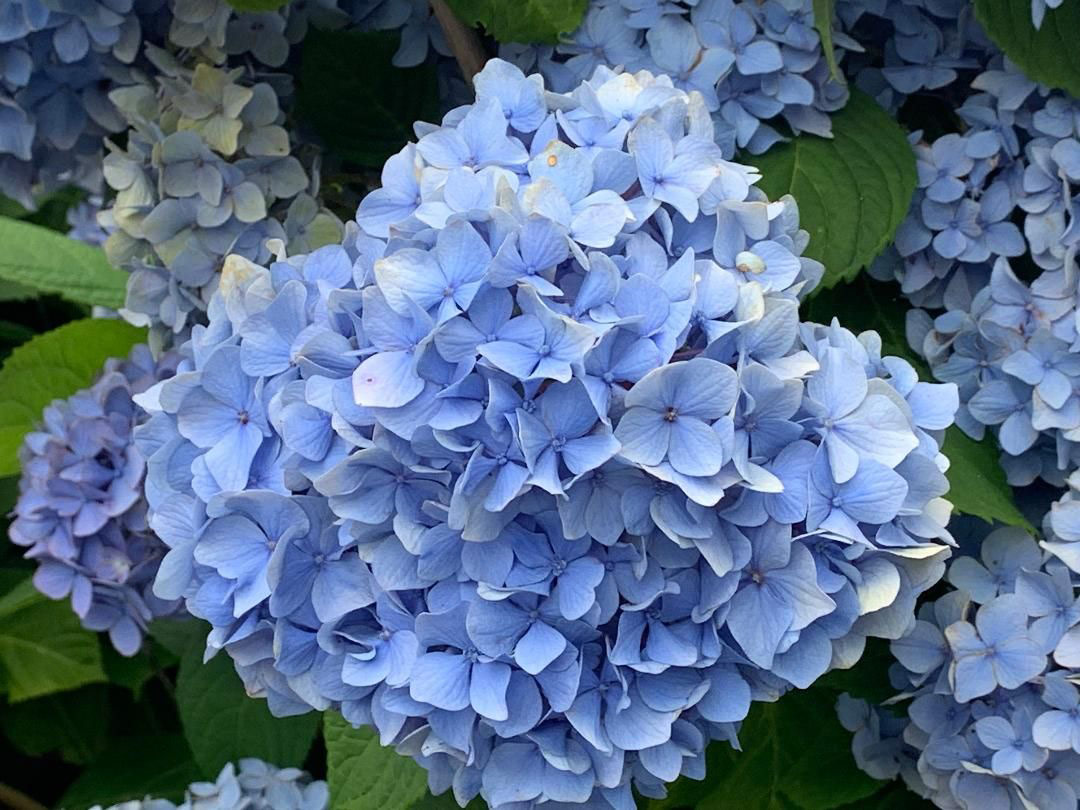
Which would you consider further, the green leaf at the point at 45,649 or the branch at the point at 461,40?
the green leaf at the point at 45,649

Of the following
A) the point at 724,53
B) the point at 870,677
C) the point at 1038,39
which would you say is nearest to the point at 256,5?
the point at 724,53

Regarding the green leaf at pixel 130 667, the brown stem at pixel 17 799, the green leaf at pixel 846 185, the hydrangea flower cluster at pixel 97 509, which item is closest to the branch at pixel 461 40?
the green leaf at pixel 846 185

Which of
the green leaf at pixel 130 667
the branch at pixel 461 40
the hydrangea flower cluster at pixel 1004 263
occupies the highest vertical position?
the branch at pixel 461 40

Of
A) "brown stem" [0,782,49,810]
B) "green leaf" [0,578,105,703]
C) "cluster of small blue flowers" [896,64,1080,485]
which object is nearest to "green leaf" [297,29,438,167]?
"cluster of small blue flowers" [896,64,1080,485]

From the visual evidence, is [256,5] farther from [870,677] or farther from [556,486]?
[870,677]

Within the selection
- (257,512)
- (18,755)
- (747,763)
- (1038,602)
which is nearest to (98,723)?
(18,755)

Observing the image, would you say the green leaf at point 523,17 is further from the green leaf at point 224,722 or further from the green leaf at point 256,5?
the green leaf at point 224,722
